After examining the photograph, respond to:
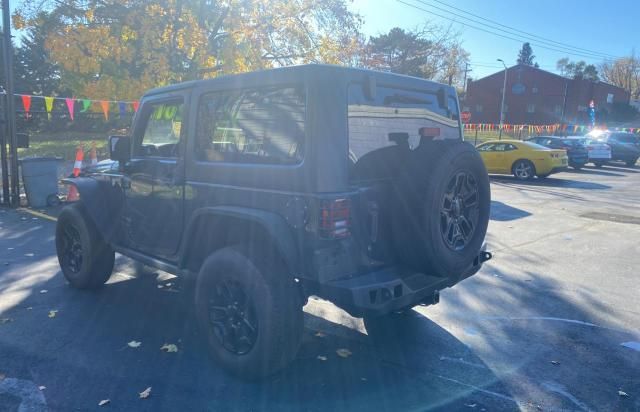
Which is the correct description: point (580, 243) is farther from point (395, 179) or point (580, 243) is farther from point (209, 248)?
point (209, 248)

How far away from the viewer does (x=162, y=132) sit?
4.41 metres

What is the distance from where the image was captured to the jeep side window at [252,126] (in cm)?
330

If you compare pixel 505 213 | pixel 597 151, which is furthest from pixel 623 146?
pixel 505 213

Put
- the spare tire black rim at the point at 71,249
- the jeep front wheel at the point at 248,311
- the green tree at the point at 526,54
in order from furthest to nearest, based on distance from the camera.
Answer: the green tree at the point at 526,54 < the spare tire black rim at the point at 71,249 < the jeep front wheel at the point at 248,311

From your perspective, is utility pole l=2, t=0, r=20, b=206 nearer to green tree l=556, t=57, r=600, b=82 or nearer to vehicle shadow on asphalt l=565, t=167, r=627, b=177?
vehicle shadow on asphalt l=565, t=167, r=627, b=177

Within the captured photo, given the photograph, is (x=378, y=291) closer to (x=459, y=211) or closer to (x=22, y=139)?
(x=459, y=211)

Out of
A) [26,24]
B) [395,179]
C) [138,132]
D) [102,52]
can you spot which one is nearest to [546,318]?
[395,179]

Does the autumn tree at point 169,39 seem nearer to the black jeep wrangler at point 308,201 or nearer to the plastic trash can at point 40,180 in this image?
the plastic trash can at point 40,180

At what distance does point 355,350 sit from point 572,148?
19.8m

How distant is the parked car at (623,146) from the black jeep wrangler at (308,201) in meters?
23.2

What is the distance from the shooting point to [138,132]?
186 inches

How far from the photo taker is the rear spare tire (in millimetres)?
3197

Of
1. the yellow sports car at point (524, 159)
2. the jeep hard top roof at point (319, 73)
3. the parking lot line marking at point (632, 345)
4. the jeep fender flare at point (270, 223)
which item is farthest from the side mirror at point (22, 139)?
the yellow sports car at point (524, 159)

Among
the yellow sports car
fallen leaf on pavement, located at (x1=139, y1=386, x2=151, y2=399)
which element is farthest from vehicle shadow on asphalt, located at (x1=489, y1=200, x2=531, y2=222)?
fallen leaf on pavement, located at (x1=139, y1=386, x2=151, y2=399)
